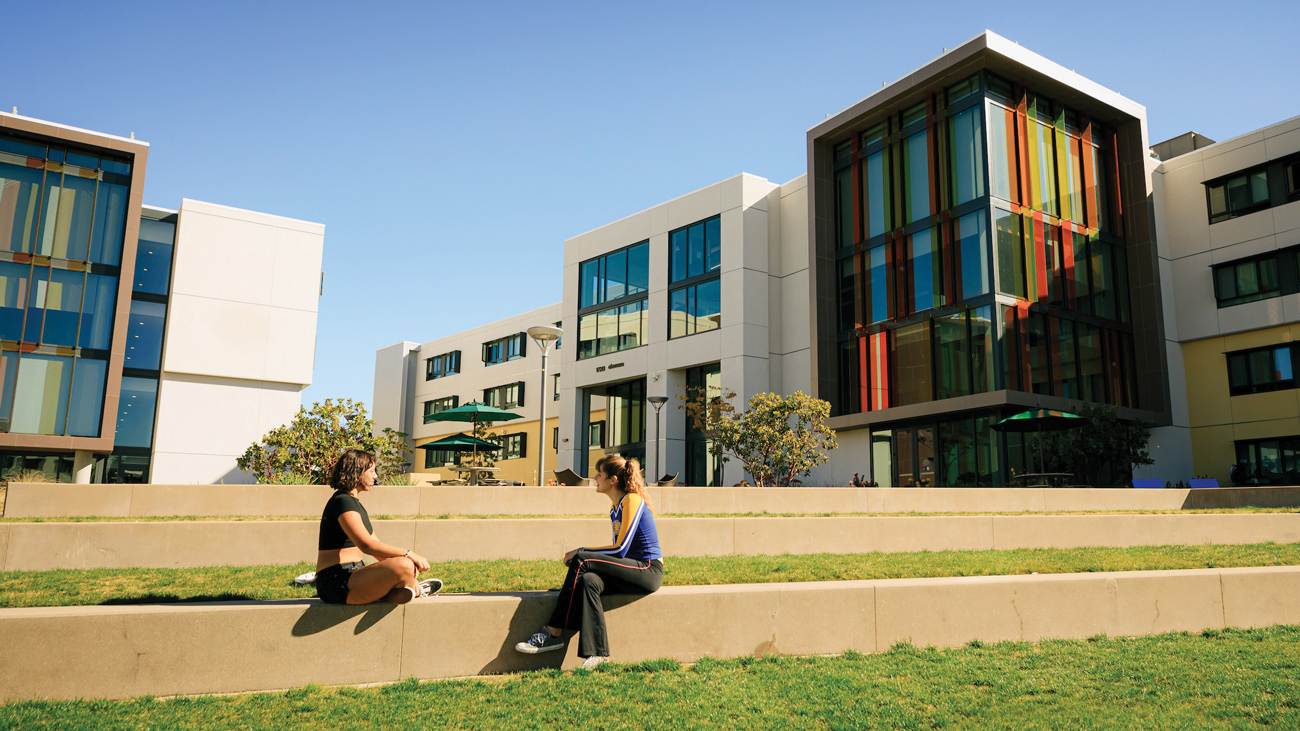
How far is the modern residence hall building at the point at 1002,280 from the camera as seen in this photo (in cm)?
2570

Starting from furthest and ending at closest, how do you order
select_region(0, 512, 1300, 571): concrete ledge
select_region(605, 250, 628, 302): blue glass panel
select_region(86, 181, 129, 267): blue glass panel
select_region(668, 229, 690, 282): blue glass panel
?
select_region(605, 250, 628, 302): blue glass panel < select_region(668, 229, 690, 282): blue glass panel < select_region(86, 181, 129, 267): blue glass panel < select_region(0, 512, 1300, 571): concrete ledge

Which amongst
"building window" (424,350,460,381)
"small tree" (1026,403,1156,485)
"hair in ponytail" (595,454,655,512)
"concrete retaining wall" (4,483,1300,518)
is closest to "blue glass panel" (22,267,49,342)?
"concrete retaining wall" (4,483,1300,518)

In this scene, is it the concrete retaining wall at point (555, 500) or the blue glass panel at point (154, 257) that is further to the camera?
the blue glass panel at point (154, 257)

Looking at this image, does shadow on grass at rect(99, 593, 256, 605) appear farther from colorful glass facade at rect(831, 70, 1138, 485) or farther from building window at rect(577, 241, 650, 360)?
building window at rect(577, 241, 650, 360)

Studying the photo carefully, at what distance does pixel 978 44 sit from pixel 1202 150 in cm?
987

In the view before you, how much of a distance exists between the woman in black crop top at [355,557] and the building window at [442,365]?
51777mm

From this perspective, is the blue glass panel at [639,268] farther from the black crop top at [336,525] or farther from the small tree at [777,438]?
the black crop top at [336,525]

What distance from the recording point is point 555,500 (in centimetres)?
1517

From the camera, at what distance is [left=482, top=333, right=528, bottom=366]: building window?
2019 inches

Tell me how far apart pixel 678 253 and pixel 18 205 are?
21.6 metres

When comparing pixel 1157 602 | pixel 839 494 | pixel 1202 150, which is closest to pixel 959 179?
pixel 1202 150

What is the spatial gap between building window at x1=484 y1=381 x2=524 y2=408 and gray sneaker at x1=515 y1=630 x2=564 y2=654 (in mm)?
44647

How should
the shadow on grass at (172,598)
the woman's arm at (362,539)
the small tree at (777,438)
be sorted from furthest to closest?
the small tree at (777,438), the shadow on grass at (172,598), the woman's arm at (362,539)

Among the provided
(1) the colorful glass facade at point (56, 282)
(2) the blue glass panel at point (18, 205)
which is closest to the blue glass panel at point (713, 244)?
(1) the colorful glass facade at point (56, 282)
